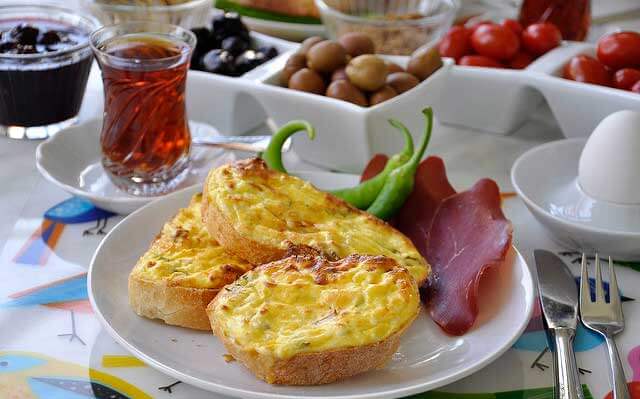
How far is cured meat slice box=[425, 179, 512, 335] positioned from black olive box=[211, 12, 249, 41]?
93 cm

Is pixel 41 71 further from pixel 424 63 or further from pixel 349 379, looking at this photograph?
pixel 349 379

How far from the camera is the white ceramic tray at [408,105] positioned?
1969mm

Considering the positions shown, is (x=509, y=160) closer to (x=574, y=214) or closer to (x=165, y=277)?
(x=574, y=214)

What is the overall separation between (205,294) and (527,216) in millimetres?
809

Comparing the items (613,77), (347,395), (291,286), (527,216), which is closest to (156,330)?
(291,286)

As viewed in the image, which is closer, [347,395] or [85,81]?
[347,395]

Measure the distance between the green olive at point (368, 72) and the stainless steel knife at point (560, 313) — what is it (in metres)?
0.58

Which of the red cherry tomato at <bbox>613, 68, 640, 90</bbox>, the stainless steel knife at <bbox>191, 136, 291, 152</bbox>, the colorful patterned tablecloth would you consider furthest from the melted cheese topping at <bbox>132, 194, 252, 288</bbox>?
the red cherry tomato at <bbox>613, 68, 640, 90</bbox>

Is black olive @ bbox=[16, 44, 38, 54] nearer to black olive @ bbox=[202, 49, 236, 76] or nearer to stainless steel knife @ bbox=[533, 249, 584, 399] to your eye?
black olive @ bbox=[202, 49, 236, 76]

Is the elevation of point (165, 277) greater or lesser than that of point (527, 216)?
greater

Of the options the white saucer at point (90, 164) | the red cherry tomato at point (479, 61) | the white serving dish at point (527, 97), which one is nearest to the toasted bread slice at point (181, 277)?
the white saucer at point (90, 164)

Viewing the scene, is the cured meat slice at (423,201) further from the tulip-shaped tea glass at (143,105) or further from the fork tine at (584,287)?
the tulip-shaped tea glass at (143,105)

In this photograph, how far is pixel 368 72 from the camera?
6.50ft

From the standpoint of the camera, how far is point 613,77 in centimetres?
218
